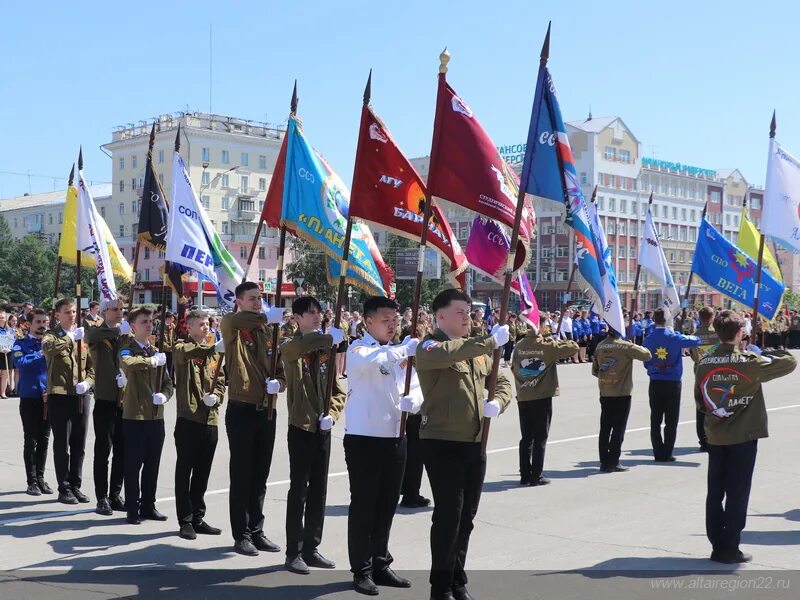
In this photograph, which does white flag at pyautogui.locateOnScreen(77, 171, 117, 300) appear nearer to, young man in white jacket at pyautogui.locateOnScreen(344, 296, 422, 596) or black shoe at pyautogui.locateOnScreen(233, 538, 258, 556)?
black shoe at pyautogui.locateOnScreen(233, 538, 258, 556)

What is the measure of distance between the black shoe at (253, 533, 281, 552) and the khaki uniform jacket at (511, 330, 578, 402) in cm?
386

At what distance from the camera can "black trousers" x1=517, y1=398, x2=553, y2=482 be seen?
1041 cm

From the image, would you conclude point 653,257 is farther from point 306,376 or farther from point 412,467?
point 306,376

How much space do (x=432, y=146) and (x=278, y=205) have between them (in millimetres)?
1916

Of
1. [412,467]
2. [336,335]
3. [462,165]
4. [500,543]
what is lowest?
[500,543]

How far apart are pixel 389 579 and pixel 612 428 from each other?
5.41 metres

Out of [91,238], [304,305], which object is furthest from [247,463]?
[91,238]

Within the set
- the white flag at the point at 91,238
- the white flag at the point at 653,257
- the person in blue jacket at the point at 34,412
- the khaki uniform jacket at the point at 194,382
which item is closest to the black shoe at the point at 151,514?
the khaki uniform jacket at the point at 194,382

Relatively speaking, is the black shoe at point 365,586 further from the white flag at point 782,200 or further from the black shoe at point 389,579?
the white flag at point 782,200

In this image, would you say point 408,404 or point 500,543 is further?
point 500,543

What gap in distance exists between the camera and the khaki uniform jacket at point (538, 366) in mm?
10578

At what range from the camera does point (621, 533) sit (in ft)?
27.0

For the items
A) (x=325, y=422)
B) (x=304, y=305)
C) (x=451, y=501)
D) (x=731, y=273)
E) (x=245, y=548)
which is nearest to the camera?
(x=451, y=501)

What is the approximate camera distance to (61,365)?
9602 millimetres
